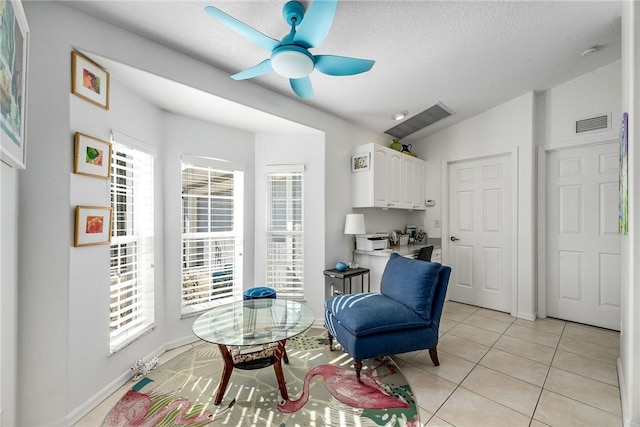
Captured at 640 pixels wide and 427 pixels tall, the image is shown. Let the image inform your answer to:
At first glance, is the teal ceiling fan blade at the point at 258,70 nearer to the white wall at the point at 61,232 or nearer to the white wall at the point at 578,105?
the white wall at the point at 61,232

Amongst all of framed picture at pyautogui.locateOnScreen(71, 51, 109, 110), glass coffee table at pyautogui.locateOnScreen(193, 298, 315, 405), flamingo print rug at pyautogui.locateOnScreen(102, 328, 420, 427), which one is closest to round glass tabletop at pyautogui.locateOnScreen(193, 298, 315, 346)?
glass coffee table at pyautogui.locateOnScreen(193, 298, 315, 405)

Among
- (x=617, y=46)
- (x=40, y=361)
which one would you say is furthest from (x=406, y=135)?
(x=40, y=361)

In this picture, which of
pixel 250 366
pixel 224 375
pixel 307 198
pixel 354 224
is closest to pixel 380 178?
pixel 354 224

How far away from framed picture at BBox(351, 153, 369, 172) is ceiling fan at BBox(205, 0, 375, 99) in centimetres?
175

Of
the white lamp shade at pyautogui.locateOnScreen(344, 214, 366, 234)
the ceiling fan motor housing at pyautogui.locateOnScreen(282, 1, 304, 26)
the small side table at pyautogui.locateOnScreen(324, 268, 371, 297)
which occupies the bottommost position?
the small side table at pyautogui.locateOnScreen(324, 268, 371, 297)

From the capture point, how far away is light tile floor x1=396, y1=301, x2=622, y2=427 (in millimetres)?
1759

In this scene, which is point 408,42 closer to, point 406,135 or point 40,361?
point 406,135

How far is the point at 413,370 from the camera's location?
2.28m

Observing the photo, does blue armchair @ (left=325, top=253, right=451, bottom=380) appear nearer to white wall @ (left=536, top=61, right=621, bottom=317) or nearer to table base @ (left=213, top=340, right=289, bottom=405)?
table base @ (left=213, top=340, right=289, bottom=405)

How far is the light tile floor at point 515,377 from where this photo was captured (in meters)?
1.75

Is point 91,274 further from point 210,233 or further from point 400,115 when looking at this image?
point 400,115

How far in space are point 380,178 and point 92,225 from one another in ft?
9.81

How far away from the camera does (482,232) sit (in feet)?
12.9

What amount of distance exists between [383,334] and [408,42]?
237 centimetres
